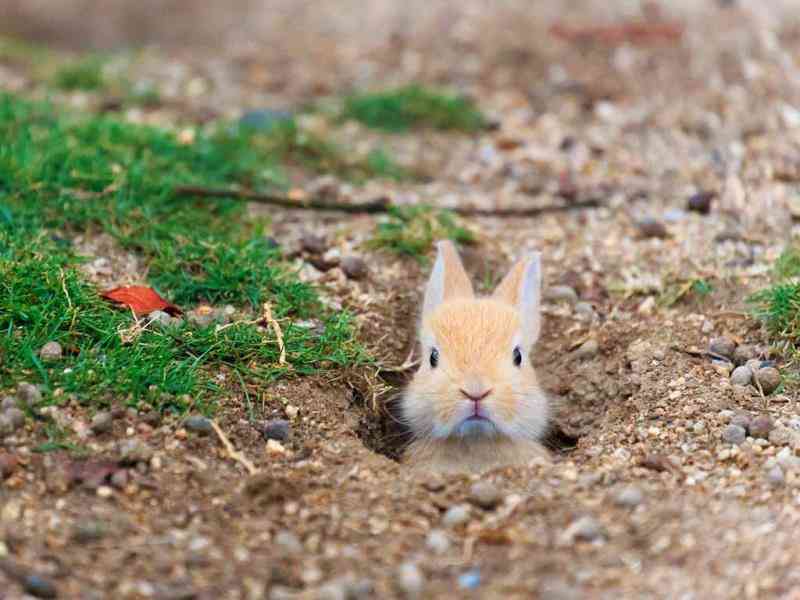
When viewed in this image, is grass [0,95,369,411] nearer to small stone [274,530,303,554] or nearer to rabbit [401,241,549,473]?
rabbit [401,241,549,473]

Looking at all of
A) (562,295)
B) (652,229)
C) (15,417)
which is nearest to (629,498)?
(562,295)

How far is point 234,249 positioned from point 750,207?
346cm

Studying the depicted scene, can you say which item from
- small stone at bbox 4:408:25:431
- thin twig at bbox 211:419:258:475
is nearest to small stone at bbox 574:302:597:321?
thin twig at bbox 211:419:258:475

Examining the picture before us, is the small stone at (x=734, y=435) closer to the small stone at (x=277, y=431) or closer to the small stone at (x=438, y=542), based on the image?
the small stone at (x=438, y=542)

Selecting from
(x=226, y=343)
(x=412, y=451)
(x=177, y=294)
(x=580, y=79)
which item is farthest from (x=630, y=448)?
(x=580, y=79)

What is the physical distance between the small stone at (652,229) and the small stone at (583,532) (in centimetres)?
329

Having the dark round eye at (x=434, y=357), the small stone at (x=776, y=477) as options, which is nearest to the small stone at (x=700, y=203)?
the dark round eye at (x=434, y=357)

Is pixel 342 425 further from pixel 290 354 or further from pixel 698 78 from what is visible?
pixel 698 78

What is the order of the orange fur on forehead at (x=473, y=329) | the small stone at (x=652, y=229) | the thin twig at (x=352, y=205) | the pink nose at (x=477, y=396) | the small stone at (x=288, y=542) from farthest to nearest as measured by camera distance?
the small stone at (x=652, y=229) < the thin twig at (x=352, y=205) < the orange fur on forehead at (x=473, y=329) < the pink nose at (x=477, y=396) < the small stone at (x=288, y=542)

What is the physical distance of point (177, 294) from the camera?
6.11 m

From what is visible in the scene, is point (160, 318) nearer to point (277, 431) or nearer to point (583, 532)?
point (277, 431)

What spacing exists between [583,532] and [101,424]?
212cm

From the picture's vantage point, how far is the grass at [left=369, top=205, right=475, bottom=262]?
6988 mm

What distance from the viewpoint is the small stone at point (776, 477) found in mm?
4777
